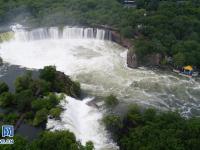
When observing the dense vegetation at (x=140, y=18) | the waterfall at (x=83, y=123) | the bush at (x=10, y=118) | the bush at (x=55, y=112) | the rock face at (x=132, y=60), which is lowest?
the waterfall at (x=83, y=123)

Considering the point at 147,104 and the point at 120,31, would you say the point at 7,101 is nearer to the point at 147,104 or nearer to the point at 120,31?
the point at 147,104

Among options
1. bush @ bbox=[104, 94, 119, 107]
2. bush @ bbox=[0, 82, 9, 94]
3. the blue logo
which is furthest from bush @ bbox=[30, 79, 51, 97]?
the blue logo

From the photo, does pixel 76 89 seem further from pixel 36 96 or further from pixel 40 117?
pixel 40 117

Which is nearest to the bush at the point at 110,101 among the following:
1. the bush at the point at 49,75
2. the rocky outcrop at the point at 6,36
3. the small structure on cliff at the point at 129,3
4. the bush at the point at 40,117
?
the bush at the point at 49,75

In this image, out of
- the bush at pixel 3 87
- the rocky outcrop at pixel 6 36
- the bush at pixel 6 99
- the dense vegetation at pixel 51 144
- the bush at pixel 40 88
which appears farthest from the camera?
the rocky outcrop at pixel 6 36

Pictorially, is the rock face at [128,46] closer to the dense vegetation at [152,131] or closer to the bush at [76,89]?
the bush at [76,89]
